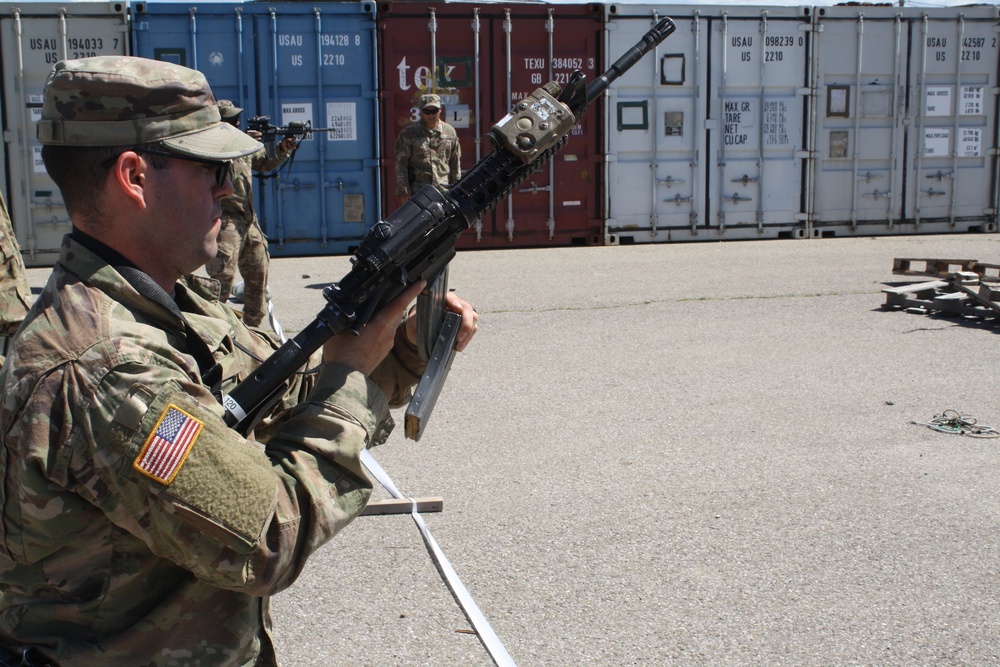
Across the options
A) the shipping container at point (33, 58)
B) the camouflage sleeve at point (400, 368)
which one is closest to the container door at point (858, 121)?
the shipping container at point (33, 58)

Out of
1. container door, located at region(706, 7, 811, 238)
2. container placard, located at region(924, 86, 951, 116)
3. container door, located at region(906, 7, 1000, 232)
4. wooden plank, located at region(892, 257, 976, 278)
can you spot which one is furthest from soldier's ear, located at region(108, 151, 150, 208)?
container placard, located at region(924, 86, 951, 116)

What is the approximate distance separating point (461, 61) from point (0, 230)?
32.2ft

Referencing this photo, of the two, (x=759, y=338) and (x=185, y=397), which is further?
(x=759, y=338)

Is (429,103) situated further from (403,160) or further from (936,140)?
(936,140)


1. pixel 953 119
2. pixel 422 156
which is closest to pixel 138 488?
pixel 422 156

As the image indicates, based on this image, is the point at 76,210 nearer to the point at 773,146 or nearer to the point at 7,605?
the point at 7,605

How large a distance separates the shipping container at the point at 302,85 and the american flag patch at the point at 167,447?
11469mm

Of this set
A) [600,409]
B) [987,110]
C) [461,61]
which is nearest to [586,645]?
[600,409]

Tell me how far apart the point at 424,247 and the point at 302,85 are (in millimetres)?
11491

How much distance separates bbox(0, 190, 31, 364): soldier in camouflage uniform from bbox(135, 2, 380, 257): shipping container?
28.2ft

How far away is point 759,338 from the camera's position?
7.70m

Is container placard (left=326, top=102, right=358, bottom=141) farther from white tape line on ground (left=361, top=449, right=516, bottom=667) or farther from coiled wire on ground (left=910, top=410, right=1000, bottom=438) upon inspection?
white tape line on ground (left=361, top=449, right=516, bottom=667)

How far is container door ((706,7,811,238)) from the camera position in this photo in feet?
45.9

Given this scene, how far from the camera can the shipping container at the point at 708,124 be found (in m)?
13.9
